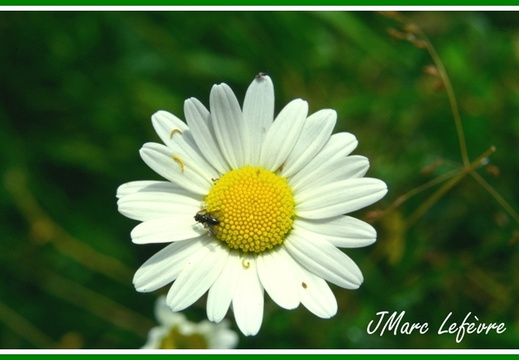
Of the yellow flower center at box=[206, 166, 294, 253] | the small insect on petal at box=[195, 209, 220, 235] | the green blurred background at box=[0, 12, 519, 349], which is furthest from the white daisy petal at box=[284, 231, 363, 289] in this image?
the green blurred background at box=[0, 12, 519, 349]

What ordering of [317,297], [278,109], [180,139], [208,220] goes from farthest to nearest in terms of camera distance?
[278,109], [180,139], [208,220], [317,297]

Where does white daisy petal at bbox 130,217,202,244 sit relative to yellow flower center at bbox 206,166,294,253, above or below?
below

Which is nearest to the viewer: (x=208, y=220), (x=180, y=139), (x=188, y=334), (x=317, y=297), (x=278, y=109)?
(x=317, y=297)

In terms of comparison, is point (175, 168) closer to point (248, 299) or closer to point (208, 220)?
point (208, 220)

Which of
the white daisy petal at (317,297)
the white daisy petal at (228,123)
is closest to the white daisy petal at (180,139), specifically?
the white daisy petal at (228,123)

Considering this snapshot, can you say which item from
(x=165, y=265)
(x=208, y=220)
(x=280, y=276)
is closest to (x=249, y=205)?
(x=208, y=220)

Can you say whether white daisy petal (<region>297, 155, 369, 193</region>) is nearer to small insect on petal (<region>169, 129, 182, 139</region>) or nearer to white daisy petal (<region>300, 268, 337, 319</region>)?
white daisy petal (<region>300, 268, 337, 319</region>)
